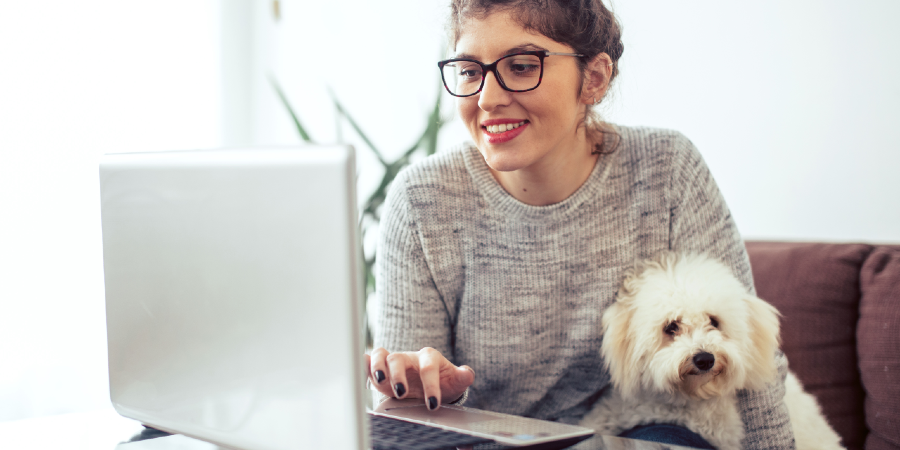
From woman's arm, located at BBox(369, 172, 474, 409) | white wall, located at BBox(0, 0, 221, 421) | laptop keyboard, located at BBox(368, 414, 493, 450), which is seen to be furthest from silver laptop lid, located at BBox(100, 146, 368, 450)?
white wall, located at BBox(0, 0, 221, 421)

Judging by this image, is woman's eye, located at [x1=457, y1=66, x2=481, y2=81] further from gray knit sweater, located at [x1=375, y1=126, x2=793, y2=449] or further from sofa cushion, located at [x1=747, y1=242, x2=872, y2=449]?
sofa cushion, located at [x1=747, y1=242, x2=872, y2=449]

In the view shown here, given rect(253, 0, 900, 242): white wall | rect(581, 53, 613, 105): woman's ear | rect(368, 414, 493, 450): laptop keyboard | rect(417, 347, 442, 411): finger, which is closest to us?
rect(368, 414, 493, 450): laptop keyboard

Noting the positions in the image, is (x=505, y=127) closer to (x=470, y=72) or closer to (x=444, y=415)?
(x=470, y=72)

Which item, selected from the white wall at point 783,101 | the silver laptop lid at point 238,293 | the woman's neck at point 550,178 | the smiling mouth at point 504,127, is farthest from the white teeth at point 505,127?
the silver laptop lid at point 238,293

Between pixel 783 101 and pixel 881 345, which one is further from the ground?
pixel 783 101

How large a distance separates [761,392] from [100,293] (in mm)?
2015

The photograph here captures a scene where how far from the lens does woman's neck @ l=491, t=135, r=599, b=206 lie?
1.12 metres

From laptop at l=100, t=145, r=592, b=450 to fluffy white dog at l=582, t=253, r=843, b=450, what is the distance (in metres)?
0.38

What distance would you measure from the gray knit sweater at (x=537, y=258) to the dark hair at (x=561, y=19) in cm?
22

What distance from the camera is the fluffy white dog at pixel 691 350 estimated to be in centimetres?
98

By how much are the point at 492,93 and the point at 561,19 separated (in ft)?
0.57

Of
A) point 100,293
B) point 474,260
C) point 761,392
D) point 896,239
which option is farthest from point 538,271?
point 100,293

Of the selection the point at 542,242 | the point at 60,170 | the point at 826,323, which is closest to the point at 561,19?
the point at 542,242

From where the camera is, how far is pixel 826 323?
1238 millimetres
